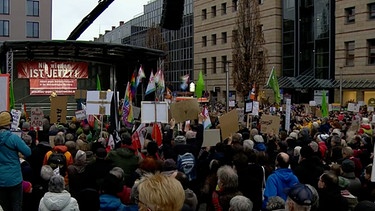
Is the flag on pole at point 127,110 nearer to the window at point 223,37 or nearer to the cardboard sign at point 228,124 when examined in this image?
the cardboard sign at point 228,124

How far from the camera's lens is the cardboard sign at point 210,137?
31.8 feet

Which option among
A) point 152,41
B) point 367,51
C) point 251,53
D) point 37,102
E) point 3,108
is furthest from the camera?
point 152,41

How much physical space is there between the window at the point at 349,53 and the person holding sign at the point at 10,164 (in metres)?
35.8

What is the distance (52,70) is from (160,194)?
91.8 feet

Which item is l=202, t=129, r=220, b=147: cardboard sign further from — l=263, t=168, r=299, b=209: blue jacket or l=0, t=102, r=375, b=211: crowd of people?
l=263, t=168, r=299, b=209: blue jacket

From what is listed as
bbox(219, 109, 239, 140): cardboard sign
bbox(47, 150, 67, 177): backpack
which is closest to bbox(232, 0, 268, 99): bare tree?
bbox(219, 109, 239, 140): cardboard sign

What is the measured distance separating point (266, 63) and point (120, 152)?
38041mm

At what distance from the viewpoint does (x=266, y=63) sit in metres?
44.5

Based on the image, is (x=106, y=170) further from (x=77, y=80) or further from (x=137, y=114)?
(x=77, y=80)

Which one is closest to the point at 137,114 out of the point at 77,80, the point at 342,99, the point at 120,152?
the point at 120,152

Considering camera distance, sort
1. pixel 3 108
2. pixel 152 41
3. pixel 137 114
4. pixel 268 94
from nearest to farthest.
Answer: pixel 3 108 < pixel 137 114 < pixel 268 94 < pixel 152 41

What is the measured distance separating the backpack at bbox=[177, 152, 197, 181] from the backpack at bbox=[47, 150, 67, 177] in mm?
1791

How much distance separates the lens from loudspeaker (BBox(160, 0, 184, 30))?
1352 cm

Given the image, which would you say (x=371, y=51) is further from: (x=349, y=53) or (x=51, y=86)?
(x=51, y=86)
